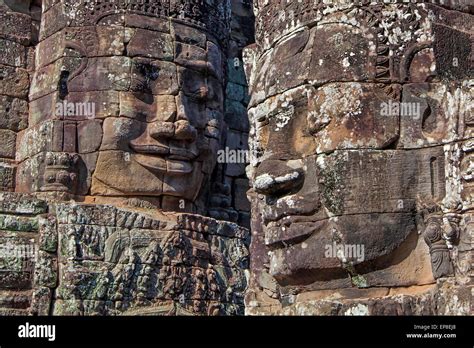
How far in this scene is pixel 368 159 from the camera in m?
6.25

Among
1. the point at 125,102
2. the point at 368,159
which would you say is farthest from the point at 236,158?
the point at 368,159

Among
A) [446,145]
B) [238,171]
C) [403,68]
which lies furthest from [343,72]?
[238,171]

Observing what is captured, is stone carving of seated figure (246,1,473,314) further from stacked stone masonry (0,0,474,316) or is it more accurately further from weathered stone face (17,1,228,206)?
weathered stone face (17,1,228,206)

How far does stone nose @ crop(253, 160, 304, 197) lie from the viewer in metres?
6.58

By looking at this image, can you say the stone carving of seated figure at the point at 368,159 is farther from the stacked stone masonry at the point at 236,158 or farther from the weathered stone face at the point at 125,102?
the weathered stone face at the point at 125,102

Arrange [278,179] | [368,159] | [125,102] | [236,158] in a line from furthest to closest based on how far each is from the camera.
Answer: [236,158]
[125,102]
[278,179]
[368,159]

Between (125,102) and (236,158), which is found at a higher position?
(125,102)

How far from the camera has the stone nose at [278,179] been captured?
6.58 m

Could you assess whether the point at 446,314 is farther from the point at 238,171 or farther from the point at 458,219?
the point at 238,171

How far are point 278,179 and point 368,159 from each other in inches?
25.3

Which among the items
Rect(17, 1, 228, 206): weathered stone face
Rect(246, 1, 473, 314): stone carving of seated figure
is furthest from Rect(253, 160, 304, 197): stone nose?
Rect(17, 1, 228, 206): weathered stone face

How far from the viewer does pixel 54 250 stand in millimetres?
12219

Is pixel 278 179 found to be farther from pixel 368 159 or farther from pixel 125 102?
pixel 125 102
